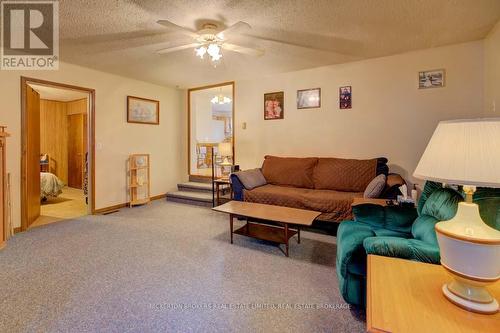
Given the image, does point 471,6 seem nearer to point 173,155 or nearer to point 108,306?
point 108,306

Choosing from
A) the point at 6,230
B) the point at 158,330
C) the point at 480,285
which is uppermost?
the point at 480,285

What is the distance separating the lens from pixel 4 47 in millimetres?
3262


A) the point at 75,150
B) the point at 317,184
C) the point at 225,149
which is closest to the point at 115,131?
the point at 225,149

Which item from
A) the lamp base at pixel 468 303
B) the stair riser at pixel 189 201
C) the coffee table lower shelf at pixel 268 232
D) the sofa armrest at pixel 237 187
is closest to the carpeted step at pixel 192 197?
the stair riser at pixel 189 201

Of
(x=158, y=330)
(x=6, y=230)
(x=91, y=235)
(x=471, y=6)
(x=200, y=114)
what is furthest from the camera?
(x=200, y=114)

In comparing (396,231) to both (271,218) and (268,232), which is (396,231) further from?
(268,232)

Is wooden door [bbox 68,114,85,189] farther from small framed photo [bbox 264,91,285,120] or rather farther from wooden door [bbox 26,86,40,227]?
small framed photo [bbox 264,91,285,120]

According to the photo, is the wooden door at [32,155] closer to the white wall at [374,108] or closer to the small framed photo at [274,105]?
the white wall at [374,108]

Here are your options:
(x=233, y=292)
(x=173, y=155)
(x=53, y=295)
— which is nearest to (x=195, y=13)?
(x=233, y=292)

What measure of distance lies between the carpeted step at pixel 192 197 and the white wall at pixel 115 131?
46 cm

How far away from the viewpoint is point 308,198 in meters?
3.41

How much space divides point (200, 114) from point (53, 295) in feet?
22.1

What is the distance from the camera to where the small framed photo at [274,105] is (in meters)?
4.68

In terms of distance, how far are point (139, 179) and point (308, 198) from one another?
131 inches
